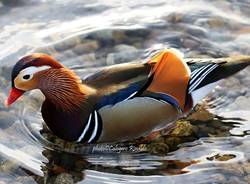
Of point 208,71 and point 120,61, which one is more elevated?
point 208,71

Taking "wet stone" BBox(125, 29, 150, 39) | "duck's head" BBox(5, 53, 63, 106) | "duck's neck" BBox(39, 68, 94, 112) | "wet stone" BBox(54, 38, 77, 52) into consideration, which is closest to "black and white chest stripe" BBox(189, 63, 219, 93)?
"duck's neck" BBox(39, 68, 94, 112)

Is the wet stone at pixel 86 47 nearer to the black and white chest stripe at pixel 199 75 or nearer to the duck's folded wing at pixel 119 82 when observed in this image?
the duck's folded wing at pixel 119 82

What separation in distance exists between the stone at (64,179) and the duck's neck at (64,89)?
44 centimetres

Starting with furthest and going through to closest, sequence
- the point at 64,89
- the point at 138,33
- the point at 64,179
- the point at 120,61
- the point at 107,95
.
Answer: the point at 138,33 < the point at 120,61 < the point at 64,89 < the point at 107,95 < the point at 64,179

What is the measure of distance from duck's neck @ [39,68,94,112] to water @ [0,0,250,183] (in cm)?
29

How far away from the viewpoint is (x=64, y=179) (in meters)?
3.99

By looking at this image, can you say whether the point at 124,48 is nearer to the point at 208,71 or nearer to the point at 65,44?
the point at 65,44

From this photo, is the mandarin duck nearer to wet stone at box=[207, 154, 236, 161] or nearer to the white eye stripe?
the white eye stripe

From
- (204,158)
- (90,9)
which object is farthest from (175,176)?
(90,9)

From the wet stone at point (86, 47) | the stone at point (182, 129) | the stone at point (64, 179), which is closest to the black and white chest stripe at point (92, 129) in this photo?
the stone at point (64, 179)

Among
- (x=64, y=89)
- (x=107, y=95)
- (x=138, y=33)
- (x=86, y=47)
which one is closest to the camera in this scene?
(x=107, y=95)

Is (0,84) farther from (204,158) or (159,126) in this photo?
(204,158)

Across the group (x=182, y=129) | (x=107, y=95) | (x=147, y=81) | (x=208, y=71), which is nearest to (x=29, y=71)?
(x=107, y=95)

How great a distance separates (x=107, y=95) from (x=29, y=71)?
1.73ft
